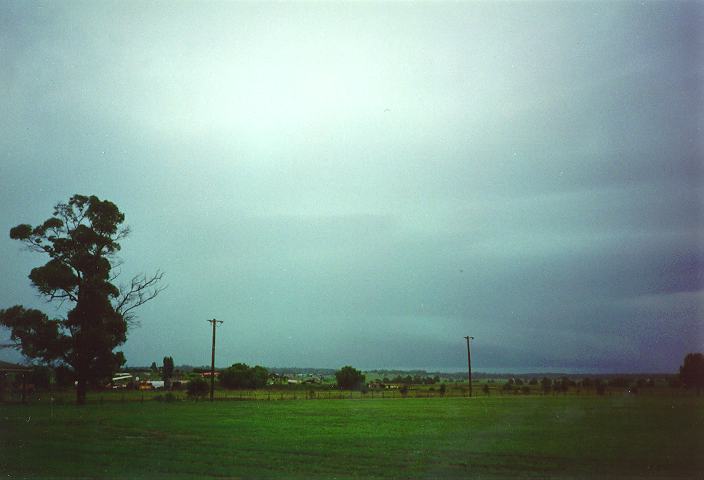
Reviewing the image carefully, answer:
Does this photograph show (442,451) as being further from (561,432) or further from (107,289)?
(107,289)

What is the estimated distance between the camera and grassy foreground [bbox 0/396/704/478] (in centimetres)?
1377

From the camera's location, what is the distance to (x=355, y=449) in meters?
17.6

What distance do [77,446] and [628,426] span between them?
69.3 feet

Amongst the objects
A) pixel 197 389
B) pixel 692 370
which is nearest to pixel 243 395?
pixel 197 389

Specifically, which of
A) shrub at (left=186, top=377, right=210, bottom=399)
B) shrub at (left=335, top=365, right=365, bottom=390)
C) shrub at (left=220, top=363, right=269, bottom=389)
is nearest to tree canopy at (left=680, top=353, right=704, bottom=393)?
shrub at (left=335, top=365, right=365, bottom=390)

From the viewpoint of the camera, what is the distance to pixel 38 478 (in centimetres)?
1286

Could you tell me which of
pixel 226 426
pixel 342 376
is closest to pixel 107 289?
pixel 226 426

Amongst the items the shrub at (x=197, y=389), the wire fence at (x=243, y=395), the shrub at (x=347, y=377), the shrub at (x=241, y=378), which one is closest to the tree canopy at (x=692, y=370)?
the wire fence at (x=243, y=395)

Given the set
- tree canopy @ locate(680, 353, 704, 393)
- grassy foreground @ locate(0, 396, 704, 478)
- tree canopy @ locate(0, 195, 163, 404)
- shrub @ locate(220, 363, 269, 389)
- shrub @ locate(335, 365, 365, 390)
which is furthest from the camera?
shrub @ locate(335, 365, 365, 390)

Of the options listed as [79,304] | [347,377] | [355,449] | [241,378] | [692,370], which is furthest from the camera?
[347,377]

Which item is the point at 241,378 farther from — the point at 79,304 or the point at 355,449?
the point at 355,449

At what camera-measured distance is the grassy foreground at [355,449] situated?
13773 millimetres

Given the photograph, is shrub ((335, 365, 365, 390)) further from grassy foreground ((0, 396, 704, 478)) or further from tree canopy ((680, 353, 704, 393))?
grassy foreground ((0, 396, 704, 478))

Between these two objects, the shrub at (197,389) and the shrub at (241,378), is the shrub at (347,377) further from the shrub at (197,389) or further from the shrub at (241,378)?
the shrub at (197,389)
